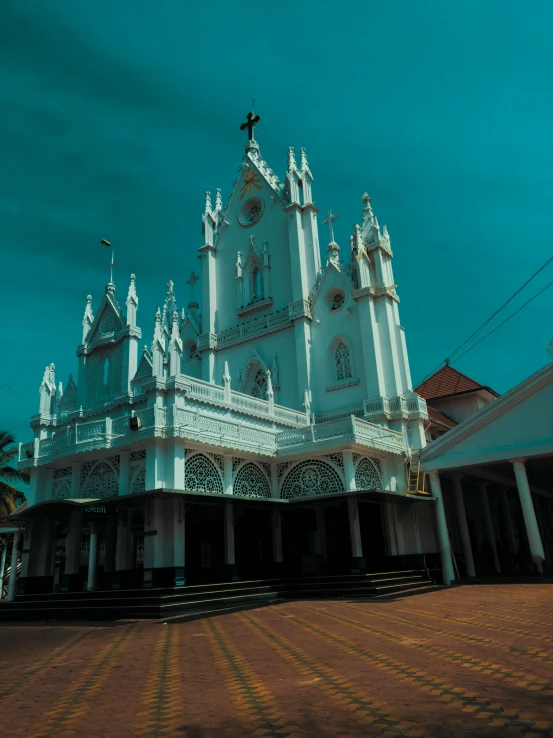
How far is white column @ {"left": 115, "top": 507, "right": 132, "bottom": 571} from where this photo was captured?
20547mm

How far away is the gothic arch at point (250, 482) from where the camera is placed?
2092 centimetres

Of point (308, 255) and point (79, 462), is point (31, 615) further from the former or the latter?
point (308, 255)

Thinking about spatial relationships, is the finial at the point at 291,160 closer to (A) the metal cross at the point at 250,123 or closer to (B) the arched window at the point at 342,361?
(A) the metal cross at the point at 250,123

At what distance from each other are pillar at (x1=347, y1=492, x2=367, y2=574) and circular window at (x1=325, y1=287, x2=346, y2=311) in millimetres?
11688

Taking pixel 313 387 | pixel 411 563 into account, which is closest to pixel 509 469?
pixel 411 563

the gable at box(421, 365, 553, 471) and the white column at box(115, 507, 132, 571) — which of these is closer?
the white column at box(115, 507, 132, 571)

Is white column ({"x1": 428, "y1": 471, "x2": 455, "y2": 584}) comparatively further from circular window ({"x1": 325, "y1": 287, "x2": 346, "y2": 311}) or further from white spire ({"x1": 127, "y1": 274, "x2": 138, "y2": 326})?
white spire ({"x1": 127, "y1": 274, "x2": 138, "y2": 326})

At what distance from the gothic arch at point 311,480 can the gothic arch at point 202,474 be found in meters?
3.31

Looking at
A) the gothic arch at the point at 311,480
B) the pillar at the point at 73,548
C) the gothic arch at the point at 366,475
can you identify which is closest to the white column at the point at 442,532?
the gothic arch at the point at 366,475

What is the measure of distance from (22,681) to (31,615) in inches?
448

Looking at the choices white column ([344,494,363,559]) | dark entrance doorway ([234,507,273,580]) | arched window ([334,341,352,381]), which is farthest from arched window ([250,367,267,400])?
white column ([344,494,363,559])

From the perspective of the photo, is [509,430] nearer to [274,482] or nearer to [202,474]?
[274,482]

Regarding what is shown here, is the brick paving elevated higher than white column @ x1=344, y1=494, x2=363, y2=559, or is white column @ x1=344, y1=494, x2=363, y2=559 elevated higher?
white column @ x1=344, y1=494, x2=363, y2=559

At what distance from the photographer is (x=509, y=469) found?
27453 millimetres
